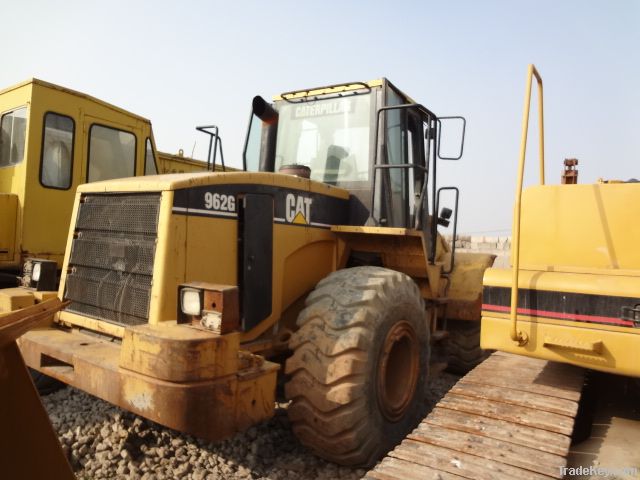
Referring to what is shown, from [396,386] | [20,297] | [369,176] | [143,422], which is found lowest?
[143,422]

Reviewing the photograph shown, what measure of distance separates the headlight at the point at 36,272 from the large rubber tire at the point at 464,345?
4249 millimetres

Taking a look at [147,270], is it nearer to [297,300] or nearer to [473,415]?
[297,300]

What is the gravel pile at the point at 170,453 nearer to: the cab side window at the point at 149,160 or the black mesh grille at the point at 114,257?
the black mesh grille at the point at 114,257

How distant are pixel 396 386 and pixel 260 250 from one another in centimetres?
152

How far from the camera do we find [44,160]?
6.50 metres

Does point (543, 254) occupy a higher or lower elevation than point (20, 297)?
higher

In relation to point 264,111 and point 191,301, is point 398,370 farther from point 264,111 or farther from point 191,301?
point 264,111

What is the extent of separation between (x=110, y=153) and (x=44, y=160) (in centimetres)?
99

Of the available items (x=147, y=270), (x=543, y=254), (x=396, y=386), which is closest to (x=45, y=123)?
(x=147, y=270)

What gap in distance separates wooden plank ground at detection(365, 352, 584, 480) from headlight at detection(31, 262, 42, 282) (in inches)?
119

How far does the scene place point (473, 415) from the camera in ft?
8.54

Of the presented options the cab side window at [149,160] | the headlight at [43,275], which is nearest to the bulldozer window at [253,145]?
the headlight at [43,275]

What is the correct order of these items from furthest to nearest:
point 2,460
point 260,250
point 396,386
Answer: point 396,386, point 260,250, point 2,460

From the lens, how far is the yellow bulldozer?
20.5ft
